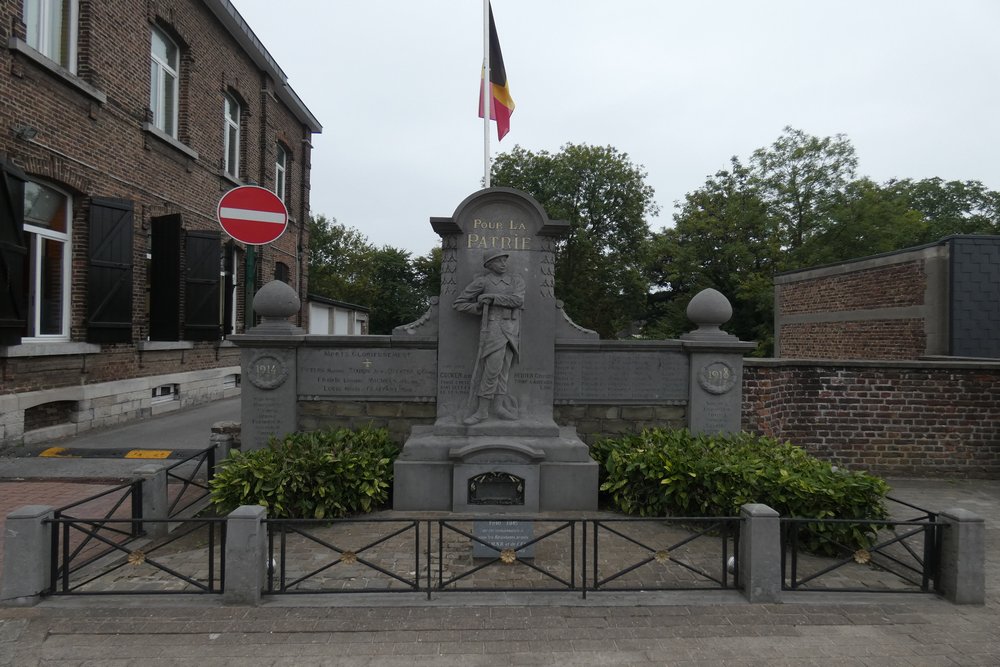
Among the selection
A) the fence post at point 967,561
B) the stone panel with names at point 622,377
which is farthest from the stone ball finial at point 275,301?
the fence post at point 967,561

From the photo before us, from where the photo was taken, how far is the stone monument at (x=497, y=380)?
22.7 feet

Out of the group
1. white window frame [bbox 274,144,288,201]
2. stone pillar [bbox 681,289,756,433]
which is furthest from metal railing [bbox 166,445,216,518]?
white window frame [bbox 274,144,288,201]

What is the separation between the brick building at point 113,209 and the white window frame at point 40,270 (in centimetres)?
2

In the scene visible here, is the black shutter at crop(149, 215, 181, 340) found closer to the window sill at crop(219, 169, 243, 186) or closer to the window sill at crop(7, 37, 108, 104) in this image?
the window sill at crop(7, 37, 108, 104)

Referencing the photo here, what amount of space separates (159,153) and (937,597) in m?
15.8

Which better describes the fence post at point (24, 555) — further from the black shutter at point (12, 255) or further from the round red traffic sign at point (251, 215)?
the black shutter at point (12, 255)

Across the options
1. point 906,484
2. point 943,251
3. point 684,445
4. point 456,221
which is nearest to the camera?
point 684,445

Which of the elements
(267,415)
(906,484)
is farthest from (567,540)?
(906,484)

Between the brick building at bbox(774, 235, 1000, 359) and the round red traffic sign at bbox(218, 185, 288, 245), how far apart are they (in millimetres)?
12378

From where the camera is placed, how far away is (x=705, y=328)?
319 inches

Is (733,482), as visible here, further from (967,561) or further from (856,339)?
(856,339)

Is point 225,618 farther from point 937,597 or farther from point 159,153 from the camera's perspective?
point 159,153

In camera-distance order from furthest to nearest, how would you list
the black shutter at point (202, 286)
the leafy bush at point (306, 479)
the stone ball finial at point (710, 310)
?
1. the black shutter at point (202, 286)
2. the stone ball finial at point (710, 310)
3. the leafy bush at point (306, 479)

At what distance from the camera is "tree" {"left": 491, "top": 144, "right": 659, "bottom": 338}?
34062 millimetres
